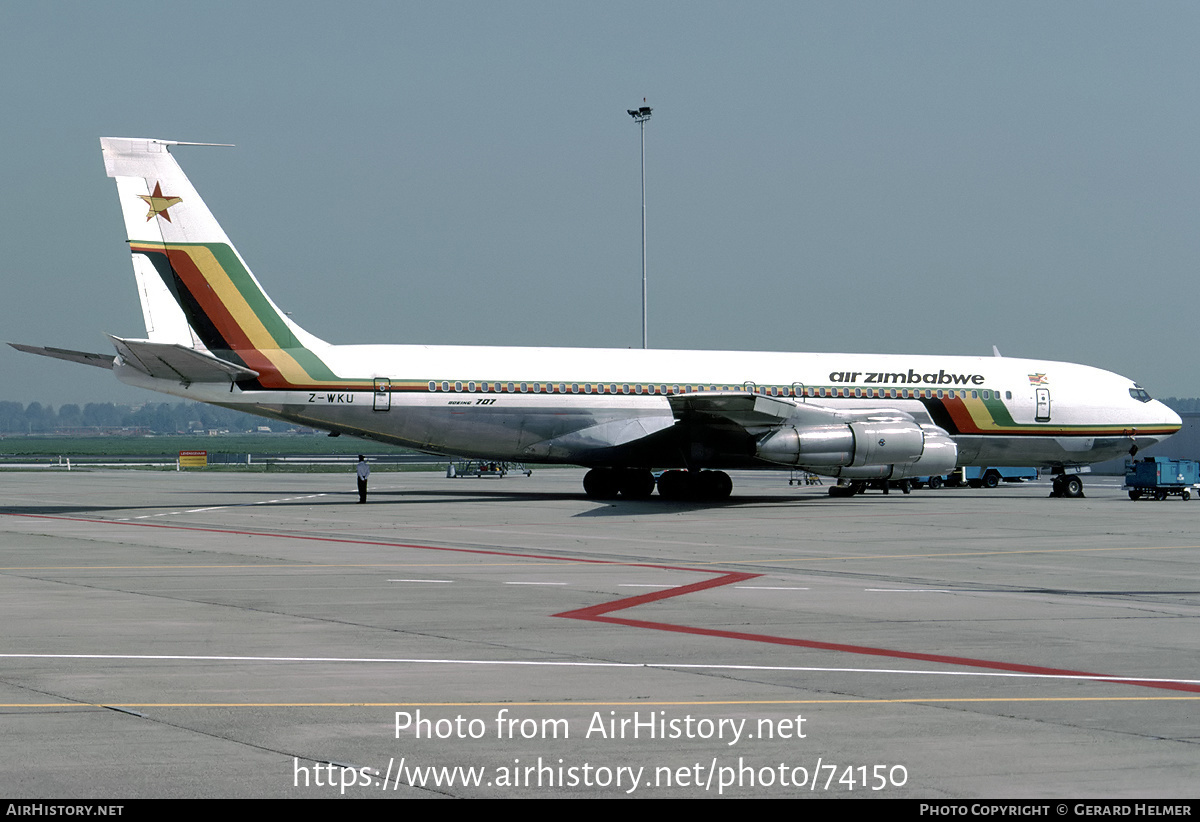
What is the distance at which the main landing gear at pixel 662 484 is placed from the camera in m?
35.8

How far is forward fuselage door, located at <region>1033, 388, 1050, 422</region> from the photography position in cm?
3691

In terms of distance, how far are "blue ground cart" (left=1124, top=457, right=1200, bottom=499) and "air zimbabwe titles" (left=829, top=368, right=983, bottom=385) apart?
743 cm

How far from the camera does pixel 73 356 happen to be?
29.8 metres

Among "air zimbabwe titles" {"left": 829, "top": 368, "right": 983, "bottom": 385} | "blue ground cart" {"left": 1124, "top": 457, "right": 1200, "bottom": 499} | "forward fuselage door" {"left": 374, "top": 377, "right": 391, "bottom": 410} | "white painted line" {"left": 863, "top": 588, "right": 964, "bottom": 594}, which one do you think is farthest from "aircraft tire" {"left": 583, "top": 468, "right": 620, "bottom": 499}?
"white painted line" {"left": 863, "top": 588, "right": 964, "bottom": 594}

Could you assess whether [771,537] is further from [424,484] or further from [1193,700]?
[424,484]

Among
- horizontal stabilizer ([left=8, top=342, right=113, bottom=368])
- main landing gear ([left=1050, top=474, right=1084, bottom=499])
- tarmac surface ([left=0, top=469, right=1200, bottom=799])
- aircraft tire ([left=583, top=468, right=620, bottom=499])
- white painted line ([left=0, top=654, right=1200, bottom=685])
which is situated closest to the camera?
tarmac surface ([left=0, top=469, right=1200, bottom=799])

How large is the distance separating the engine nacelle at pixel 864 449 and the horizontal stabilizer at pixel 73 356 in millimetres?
16645

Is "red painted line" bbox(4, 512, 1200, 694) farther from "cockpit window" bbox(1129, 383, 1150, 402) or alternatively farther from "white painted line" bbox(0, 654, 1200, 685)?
"cockpit window" bbox(1129, 383, 1150, 402)

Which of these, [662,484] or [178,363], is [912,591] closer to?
[178,363]

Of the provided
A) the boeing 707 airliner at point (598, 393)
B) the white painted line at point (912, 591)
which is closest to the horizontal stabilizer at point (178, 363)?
the boeing 707 airliner at point (598, 393)

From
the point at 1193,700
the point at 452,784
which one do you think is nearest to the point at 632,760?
the point at 452,784

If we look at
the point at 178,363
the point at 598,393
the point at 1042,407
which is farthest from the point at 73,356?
the point at 1042,407

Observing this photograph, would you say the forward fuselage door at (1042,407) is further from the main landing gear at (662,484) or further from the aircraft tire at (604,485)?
the aircraft tire at (604,485)

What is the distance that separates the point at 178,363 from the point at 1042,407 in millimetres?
24665
